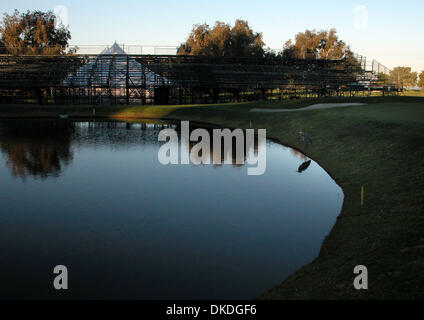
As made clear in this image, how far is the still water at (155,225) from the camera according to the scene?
34.2 feet

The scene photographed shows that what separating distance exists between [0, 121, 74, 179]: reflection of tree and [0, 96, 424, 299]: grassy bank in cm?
1543

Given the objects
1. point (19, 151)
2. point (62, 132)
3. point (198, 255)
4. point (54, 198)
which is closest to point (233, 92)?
point (62, 132)

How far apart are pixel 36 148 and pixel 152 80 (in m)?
39.8

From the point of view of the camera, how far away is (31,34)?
349ft

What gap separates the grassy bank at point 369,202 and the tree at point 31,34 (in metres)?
85.0

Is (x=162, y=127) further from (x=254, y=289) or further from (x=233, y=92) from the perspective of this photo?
(x=254, y=289)

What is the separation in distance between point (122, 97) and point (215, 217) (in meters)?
55.1

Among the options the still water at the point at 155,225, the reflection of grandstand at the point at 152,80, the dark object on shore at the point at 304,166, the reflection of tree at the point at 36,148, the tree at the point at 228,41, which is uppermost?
the tree at the point at 228,41

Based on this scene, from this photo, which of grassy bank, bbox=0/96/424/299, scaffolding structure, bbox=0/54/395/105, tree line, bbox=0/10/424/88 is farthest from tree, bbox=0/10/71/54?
grassy bank, bbox=0/96/424/299

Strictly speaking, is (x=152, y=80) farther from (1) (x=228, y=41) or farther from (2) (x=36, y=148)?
(1) (x=228, y=41)

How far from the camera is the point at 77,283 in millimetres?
10258

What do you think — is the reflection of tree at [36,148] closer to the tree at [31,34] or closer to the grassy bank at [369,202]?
the grassy bank at [369,202]

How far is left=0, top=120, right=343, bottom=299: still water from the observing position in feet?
34.2

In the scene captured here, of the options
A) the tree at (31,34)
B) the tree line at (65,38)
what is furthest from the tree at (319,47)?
the tree at (31,34)
